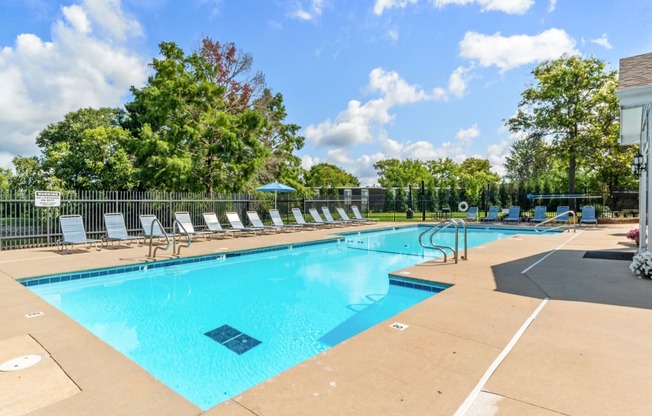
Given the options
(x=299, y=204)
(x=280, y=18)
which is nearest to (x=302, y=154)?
(x=299, y=204)

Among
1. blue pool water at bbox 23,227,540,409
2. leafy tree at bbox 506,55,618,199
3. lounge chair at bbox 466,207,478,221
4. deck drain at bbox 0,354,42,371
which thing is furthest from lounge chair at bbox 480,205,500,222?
deck drain at bbox 0,354,42,371

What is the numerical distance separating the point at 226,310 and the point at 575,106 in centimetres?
2243

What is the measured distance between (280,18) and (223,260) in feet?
30.5

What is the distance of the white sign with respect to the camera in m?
9.10

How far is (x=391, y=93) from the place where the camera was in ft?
63.1

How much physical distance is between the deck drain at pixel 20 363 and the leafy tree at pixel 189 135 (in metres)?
12.2

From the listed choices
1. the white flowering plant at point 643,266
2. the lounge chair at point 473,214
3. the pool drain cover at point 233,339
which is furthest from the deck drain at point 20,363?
the lounge chair at point 473,214

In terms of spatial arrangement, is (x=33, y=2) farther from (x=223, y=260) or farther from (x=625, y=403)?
(x=625, y=403)

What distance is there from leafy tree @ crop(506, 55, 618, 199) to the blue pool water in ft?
53.6

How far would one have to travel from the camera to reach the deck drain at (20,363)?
2850 millimetres

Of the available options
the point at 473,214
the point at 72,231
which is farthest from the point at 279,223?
the point at 473,214

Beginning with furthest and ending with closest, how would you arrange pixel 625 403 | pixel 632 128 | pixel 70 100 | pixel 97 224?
pixel 70 100, pixel 97 224, pixel 632 128, pixel 625 403

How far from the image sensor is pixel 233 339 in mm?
4402

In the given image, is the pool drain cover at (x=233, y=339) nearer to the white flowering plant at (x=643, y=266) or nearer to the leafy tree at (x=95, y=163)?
the white flowering plant at (x=643, y=266)
